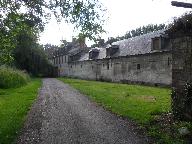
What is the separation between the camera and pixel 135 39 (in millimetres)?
43281

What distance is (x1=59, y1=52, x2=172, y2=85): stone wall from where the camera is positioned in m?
32.7

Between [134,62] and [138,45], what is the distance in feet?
7.75

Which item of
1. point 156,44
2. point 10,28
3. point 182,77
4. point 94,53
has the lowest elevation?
point 182,77

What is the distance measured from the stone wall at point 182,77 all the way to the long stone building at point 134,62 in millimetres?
13356

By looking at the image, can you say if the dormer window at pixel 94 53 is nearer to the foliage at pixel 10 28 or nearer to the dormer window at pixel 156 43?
the dormer window at pixel 156 43

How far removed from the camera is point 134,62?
3931 cm

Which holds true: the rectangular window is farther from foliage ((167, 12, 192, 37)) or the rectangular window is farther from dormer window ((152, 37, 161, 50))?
foliage ((167, 12, 192, 37))

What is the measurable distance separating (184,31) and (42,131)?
5.86 metres

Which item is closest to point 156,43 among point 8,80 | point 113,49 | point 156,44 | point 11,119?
point 156,44

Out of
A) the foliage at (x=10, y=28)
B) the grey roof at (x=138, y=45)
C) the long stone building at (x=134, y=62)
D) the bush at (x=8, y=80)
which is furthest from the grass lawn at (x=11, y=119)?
the grey roof at (x=138, y=45)

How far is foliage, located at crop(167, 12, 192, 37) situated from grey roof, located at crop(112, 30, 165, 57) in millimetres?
23148

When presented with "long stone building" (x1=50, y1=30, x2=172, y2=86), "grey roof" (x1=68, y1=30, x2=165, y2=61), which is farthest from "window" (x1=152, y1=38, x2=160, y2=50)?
"grey roof" (x1=68, y1=30, x2=165, y2=61)

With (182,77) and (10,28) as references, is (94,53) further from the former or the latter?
(182,77)

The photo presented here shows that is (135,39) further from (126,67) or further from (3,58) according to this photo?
(3,58)
